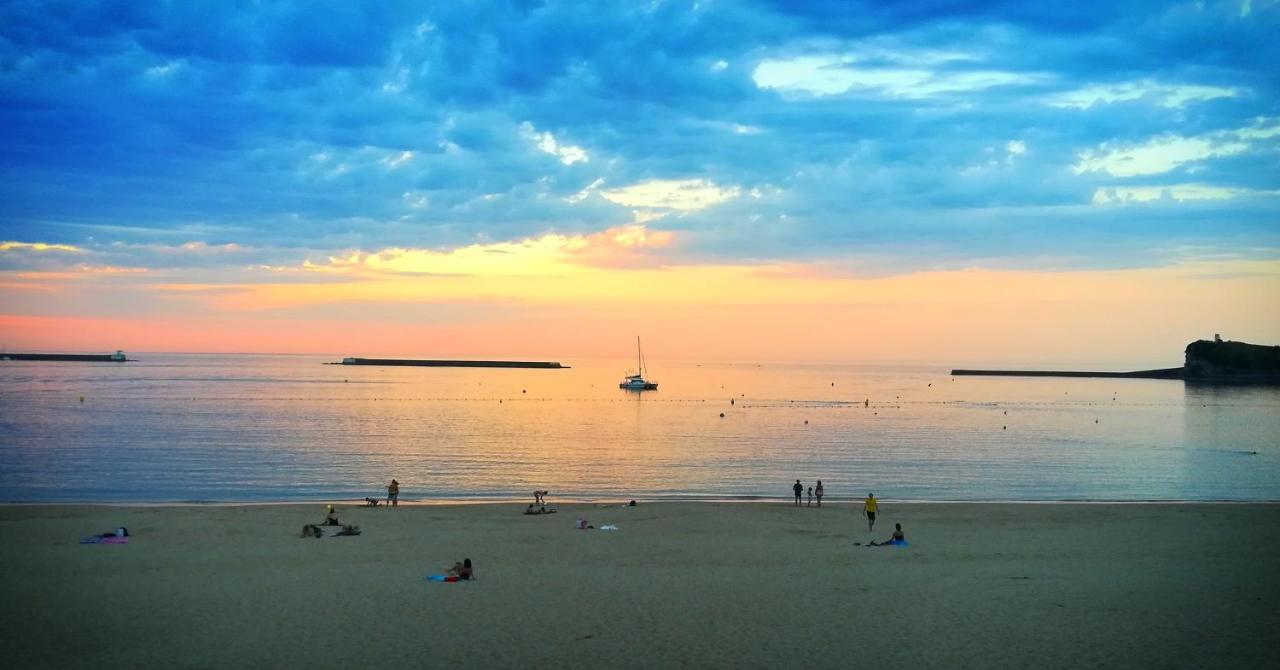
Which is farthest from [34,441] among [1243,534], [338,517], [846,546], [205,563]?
[1243,534]

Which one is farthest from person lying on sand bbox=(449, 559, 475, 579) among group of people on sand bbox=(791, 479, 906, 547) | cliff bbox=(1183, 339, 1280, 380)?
cliff bbox=(1183, 339, 1280, 380)

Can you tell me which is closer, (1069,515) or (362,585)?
(362,585)

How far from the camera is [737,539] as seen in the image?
25.3 metres

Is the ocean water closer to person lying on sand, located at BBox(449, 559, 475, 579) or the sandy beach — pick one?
the sandy beach

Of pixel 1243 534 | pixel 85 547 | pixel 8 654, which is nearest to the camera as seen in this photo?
pixel 8 654

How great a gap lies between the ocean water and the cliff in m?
95.4

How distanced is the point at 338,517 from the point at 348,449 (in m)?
27.2

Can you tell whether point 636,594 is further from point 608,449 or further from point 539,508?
point 608,449

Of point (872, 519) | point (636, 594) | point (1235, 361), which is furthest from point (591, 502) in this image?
point (1235, 361)

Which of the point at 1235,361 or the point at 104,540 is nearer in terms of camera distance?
the point at 104,540

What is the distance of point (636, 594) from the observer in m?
17.8

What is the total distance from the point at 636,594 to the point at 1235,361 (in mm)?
212140

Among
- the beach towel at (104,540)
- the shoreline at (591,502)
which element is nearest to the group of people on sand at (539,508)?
the shoreline at (591,502)

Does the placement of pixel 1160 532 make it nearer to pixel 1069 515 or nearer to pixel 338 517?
pixel 1069 515
